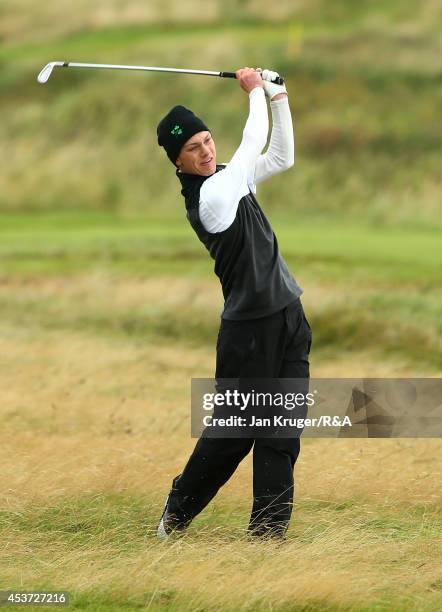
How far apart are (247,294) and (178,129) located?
907 millimetres

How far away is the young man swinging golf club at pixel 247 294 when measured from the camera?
6848mm

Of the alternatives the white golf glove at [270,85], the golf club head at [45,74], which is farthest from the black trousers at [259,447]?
the golf club head at [45,74]

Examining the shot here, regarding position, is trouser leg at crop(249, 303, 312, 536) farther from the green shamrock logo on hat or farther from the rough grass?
the green shamrock logo on hat

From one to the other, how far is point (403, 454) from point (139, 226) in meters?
18.1

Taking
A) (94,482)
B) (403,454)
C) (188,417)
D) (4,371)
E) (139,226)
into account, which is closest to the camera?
(94,482)

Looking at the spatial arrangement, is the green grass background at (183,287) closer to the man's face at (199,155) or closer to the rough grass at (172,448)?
the rough grass at (172,448)

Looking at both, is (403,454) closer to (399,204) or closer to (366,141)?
(399,204)

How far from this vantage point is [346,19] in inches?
1853

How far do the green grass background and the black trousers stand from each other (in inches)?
7.8

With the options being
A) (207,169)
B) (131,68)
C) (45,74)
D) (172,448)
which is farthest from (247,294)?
(172,448)

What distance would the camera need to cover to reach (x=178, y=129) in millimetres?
6980

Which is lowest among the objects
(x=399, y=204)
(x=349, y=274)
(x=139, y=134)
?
(x=349, y=274)

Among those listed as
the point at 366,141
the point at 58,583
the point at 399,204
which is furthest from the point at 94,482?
the point at 366,141

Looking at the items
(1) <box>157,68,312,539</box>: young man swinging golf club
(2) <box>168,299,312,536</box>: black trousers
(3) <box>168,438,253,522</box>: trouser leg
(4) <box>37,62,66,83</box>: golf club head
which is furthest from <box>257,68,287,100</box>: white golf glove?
(3) <box>168,438,253,522</box>: trouser leg
